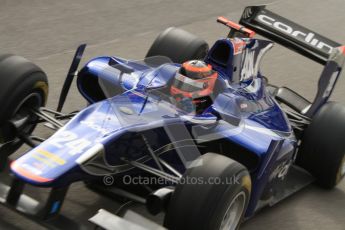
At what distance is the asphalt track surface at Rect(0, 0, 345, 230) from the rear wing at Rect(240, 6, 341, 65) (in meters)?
1.18

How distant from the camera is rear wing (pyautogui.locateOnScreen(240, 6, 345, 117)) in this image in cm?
565

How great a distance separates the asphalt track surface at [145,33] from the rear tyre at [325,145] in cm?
24

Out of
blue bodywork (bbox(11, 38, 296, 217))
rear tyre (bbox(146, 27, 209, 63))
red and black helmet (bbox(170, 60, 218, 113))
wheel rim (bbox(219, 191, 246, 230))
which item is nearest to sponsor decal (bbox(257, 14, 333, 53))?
blue bodywork (bbox(11, 38, 296, 217))

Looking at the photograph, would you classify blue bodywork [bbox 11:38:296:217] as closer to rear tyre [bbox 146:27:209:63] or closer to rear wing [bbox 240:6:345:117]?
rear wing [bbox 240:6:345:117]

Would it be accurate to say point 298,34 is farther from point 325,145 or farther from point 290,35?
point 325,145

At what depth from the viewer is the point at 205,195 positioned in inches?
147

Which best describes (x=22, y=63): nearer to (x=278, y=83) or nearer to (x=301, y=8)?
(x=278, y=83)

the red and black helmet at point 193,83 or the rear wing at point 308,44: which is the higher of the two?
the rear wing at point 308,44

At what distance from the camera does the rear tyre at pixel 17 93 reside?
4449mm

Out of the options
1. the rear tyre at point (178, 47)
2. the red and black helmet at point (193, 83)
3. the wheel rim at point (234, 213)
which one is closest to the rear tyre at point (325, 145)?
the red and black helmet at point (193, 83)

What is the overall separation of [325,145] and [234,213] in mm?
1271

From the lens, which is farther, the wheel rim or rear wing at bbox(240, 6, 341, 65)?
rear wing at bbox(240, 6, 341, 65)

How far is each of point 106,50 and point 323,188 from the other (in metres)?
3.46

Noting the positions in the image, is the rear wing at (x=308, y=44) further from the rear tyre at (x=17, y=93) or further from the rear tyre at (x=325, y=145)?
the rear tyre at (x=17, y=93)
